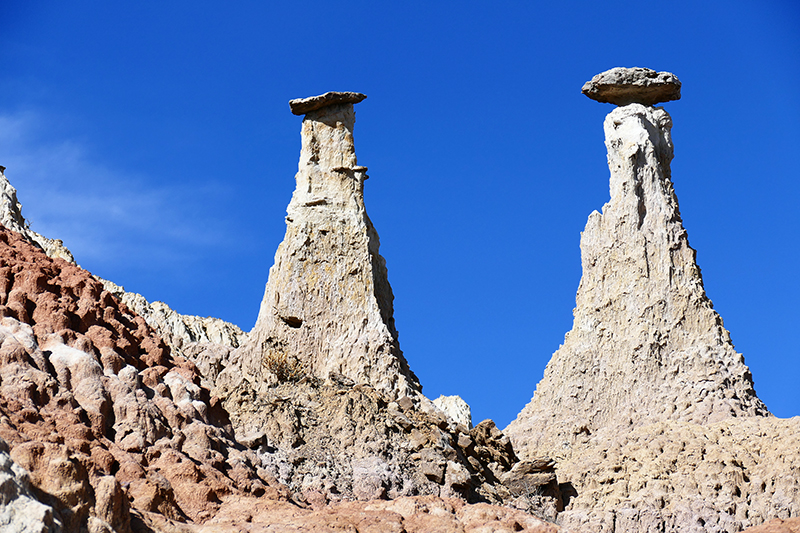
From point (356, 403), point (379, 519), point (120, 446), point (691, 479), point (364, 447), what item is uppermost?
point (356, 403)

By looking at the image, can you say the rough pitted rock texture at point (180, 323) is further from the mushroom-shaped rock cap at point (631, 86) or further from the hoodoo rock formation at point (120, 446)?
the hoodoo rock formation at point (120, 446)

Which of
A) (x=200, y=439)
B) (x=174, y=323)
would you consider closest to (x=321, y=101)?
(x=174, y=323)

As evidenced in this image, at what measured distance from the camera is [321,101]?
118ft

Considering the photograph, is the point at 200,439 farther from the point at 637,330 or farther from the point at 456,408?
the point at 456,408

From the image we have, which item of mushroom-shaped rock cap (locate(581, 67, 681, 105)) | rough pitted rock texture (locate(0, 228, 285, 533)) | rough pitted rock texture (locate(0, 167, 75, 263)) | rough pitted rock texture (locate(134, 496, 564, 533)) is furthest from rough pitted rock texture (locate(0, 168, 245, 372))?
rough pitted rock texture (locate(134, 496, 564, 533))

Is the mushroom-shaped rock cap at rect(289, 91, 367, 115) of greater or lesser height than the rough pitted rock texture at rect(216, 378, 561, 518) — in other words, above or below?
above

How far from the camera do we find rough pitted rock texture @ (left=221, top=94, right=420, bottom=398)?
1219 inches

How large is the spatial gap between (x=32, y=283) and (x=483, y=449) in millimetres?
13297

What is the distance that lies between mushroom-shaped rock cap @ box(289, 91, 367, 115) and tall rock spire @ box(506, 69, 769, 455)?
23.9ft

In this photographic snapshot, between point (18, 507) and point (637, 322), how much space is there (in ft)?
85.3

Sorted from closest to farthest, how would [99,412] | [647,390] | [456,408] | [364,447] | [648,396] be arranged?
[99,412]
[364,447]
[648,396]
[647,390]
[456,408]

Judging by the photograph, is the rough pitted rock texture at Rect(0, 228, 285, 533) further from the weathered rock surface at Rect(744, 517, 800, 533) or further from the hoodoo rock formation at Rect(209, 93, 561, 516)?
the weathered rock surface at Rect(744, 517, 800, 533)

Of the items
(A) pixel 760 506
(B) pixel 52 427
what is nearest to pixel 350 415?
(A) pixel 760 506

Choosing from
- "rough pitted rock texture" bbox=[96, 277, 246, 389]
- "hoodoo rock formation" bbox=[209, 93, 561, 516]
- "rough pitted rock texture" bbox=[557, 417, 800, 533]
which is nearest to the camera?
"hoodoo rock formation" bbox=[209, 93, 561, 516]
